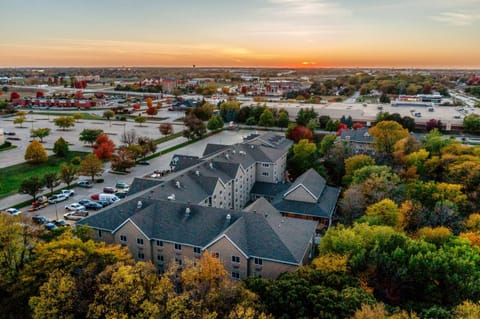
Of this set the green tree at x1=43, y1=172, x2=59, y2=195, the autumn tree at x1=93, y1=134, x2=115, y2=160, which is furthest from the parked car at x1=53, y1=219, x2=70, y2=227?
the autumn tree at x1=93, y1=134, x2=115, y2=160

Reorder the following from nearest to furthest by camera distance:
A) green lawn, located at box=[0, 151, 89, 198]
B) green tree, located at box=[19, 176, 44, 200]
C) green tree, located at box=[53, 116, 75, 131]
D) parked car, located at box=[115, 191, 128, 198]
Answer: green tree, located at box=[19, 176, 44, 200]
parked car, located at box=[115, 191, 128, 198]
green lawn, located at box=[0, 151, 89, 198]
green tree, located at box=[53, 116, 75, 131]

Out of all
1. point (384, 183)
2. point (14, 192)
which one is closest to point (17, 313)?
point (14, 192)

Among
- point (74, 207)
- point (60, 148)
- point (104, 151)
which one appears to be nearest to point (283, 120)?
point (104, 151)

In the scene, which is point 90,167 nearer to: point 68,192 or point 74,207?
point 68,192

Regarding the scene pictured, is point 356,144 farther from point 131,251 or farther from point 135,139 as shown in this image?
point 131,251

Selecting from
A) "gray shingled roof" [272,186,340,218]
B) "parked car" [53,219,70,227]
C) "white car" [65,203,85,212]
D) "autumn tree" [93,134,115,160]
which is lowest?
"parked car" [53,219,70,227]

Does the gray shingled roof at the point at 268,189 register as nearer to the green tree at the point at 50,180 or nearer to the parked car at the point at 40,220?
the parked car at the point at 40,220

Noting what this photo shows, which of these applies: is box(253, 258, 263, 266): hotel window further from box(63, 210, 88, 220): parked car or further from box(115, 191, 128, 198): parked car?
box(115, 191, 128, 198): parked car

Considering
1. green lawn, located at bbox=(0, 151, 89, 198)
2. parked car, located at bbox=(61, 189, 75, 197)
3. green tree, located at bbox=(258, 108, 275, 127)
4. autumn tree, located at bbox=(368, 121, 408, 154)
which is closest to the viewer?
parked car, located at bbox=(61, 189, 75, 197)
